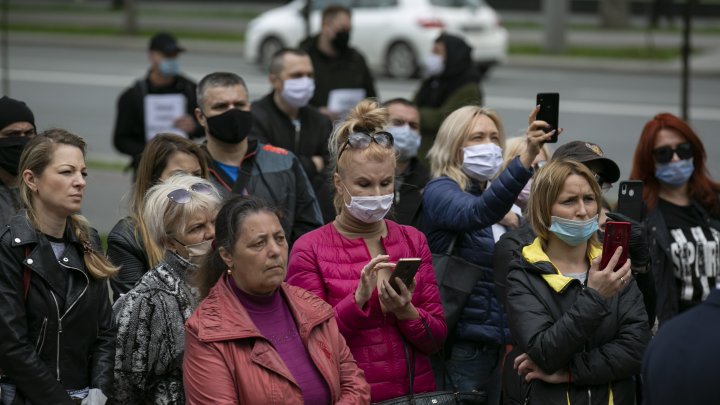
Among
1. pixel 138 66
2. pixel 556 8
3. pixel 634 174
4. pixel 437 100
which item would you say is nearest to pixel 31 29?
pixel 138 66

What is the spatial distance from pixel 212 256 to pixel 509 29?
27340 millimetres

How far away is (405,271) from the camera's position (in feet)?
16.5

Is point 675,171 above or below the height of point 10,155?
below

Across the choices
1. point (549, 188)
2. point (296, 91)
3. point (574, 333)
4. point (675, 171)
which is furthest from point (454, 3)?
point (574, 333)

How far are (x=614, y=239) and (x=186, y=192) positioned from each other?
6.44 ft

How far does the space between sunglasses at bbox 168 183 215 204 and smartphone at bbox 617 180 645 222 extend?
79.2 inches

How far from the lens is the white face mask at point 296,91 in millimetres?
8383

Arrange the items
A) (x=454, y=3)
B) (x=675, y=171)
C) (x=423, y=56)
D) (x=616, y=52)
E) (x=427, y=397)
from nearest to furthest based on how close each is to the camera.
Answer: (x=427, y=397) < (x=675, y=171) < (x=423, y=56) < (x=454, y=3) < (x=616, y=52)

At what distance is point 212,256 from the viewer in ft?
16.2

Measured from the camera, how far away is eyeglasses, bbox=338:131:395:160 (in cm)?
554

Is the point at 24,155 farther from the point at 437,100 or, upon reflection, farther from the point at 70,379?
the point at 437,100

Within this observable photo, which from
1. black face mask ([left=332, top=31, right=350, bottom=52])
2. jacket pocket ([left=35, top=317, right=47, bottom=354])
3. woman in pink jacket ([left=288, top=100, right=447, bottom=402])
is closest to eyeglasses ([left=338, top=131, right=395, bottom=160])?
woman in pink jacket ([left=288, top=100, right=447, bottom=402])

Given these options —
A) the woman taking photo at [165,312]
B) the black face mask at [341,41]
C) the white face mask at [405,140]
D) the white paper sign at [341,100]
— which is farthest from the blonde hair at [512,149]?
the black face mask at [341,41]

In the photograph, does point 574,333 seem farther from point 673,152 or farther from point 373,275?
point 673,152
